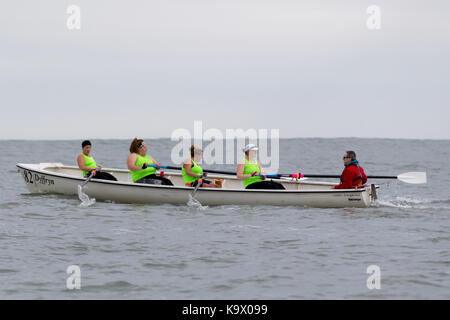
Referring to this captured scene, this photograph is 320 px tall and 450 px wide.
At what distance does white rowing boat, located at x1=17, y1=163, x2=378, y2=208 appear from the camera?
16.5 metres

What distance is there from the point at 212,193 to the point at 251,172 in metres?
1.08

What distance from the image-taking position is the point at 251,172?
17016mm

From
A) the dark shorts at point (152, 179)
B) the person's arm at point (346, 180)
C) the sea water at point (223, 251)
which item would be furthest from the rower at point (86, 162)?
the person's arm at point (346, 180)

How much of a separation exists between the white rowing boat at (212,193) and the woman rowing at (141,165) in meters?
0.41

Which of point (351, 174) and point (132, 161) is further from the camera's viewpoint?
point (132, 161)

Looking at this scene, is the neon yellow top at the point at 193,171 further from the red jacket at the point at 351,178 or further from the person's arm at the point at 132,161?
the red jacket at the point at 351,178

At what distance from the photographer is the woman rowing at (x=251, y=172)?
55.0 feet

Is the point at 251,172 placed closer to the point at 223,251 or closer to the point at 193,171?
the point at 193,171

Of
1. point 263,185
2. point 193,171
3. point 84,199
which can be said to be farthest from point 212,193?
point 84,199
